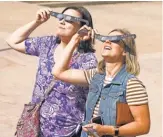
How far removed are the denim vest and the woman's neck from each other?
0.03m

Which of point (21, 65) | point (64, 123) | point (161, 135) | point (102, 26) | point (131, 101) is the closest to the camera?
point (131, 101)

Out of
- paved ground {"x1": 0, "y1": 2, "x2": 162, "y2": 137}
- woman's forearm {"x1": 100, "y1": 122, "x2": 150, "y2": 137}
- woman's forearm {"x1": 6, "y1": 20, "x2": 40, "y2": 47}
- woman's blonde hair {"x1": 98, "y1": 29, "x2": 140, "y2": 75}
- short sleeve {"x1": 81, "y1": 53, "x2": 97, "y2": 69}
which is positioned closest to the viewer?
woman's forearm {"x1": 100, "y1": 122, "x2": 150, "y2": 137}

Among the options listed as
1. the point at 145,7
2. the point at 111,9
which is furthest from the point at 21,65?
the point at 145,7

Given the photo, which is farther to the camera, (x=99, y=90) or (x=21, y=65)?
(x=21, y=65)

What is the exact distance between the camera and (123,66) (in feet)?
11.7

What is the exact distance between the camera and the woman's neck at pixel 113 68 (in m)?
3.57

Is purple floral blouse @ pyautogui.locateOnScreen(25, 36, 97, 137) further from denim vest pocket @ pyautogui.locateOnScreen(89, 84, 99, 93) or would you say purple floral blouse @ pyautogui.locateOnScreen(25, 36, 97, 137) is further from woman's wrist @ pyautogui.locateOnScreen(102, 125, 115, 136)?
woman's wrist @ pyautogui.locateOnScreen(102, 125, 115, 136)

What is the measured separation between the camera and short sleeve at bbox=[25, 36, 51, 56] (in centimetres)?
427

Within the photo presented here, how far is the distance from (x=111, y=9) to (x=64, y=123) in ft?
46.4

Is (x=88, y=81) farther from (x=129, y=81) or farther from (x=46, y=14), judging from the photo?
(x=46, y=14)

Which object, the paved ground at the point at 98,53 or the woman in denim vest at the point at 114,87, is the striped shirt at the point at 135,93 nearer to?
the woman in denim vest at the point at 114,87

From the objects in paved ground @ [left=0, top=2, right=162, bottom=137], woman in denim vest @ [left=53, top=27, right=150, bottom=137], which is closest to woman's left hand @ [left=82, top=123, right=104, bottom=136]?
woman in denim vest @ [left=53, top=27, right=150, bottom=137]

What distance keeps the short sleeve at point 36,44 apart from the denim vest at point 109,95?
816 mm

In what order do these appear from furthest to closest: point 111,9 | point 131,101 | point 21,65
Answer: point 111,9, point 21,65, point 131,101
